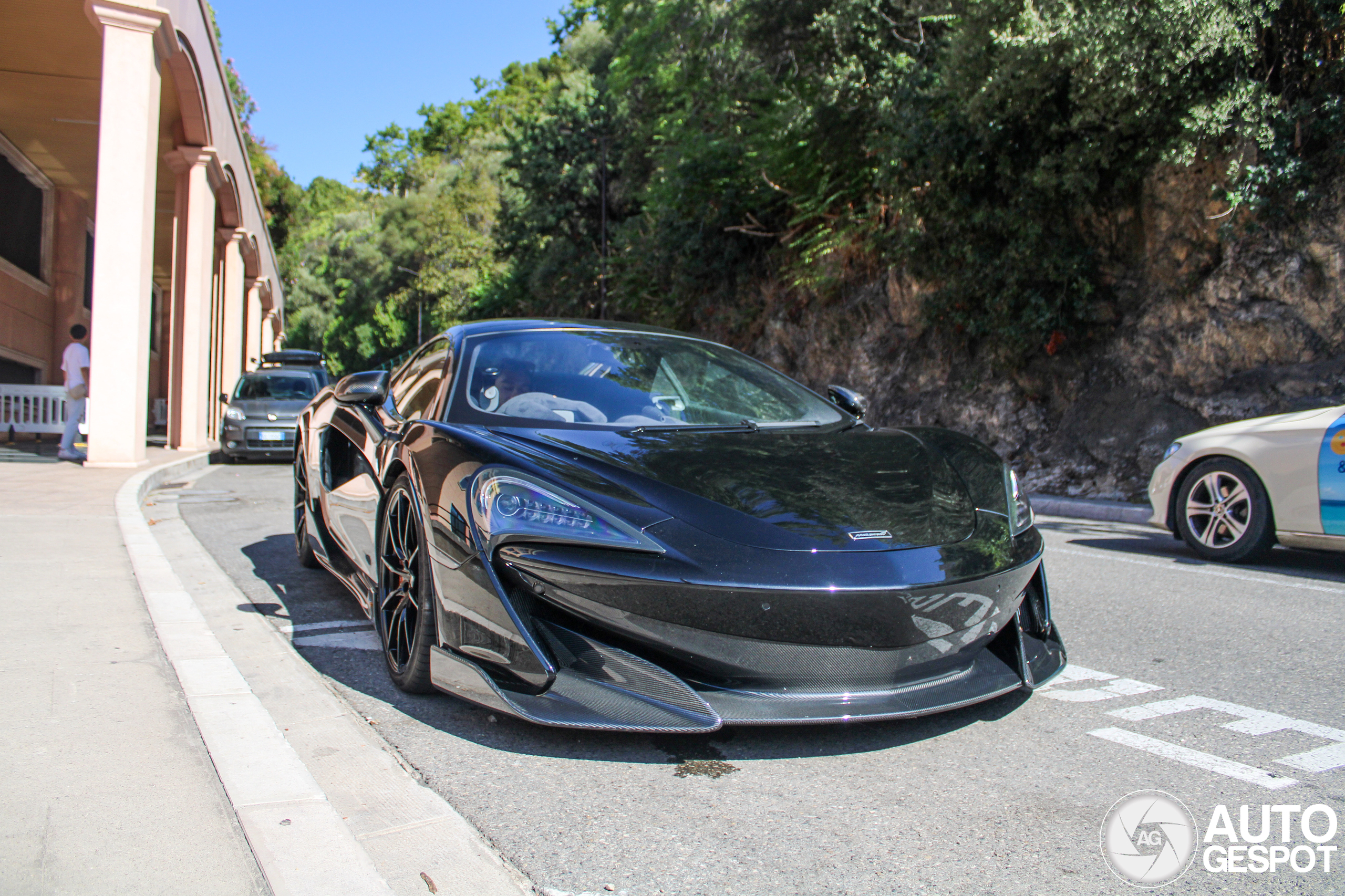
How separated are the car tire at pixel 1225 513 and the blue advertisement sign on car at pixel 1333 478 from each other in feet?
1.14

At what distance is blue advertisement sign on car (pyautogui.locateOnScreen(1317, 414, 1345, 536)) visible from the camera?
5.88 m

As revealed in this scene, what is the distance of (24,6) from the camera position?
42.1 ft

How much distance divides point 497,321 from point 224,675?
1.86 meters

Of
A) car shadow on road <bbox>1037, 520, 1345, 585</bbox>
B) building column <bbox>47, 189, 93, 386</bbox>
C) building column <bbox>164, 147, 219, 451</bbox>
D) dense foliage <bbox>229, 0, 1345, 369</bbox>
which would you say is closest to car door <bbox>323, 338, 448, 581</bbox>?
car shadow on road <bbox>1037, 520, 1345, 585</bbox>

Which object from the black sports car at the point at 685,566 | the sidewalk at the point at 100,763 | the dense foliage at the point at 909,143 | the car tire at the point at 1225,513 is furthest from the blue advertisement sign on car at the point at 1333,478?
the sidewalk at the point at 100,763

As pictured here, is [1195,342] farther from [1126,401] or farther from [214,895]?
[214,895]

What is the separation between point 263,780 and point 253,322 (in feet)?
106

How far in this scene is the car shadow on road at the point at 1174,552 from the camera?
6.33 m

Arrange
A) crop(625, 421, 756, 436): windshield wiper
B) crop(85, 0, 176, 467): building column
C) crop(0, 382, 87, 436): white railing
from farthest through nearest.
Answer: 1. crop(0, 382, 87, 436): white railing
2. crop(85, 0, 176, 467): building column
3. crop(625, 421, 756, 436): windshield wiper

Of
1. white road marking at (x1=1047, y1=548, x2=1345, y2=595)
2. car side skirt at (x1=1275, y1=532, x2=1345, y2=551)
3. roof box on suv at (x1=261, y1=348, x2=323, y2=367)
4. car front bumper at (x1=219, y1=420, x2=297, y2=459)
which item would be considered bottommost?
white road marking at (x1=1047, y1=548, x2=1345, y2=595)

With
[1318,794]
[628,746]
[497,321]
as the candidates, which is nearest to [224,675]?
[628,746]

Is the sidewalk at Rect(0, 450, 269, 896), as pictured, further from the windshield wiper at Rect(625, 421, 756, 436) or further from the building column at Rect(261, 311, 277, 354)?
the building column at Rect(261, 311, 277, 354)

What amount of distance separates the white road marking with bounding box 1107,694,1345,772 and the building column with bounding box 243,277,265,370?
29.6m

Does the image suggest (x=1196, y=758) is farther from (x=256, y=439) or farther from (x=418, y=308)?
(x=418, y=308)
